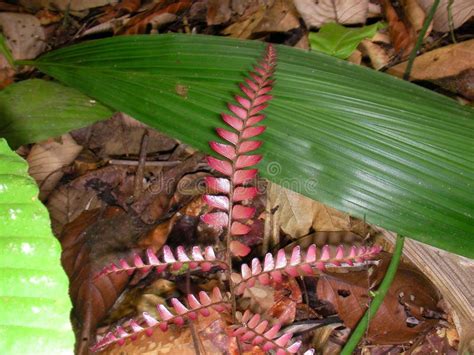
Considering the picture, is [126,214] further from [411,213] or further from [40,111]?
[411,213]

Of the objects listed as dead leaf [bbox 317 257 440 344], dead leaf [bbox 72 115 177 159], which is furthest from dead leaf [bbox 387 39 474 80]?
dead leaf [bbox 72 115 177 159]

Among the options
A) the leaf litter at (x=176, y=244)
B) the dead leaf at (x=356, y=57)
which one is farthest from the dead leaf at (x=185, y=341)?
the dead leaf at (x=356, y=57)

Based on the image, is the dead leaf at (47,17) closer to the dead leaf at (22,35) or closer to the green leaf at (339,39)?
the dead leaf at (22,35)

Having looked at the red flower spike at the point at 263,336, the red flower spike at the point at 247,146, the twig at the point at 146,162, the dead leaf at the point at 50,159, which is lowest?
the dead leaf at the point at 50,159

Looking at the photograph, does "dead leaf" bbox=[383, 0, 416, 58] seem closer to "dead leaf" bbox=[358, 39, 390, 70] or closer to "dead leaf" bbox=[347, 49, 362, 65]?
"dead leaf" bbox=[358, 39, 390, 70]

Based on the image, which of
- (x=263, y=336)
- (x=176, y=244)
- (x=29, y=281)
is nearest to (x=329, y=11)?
(x=176, y=244)
